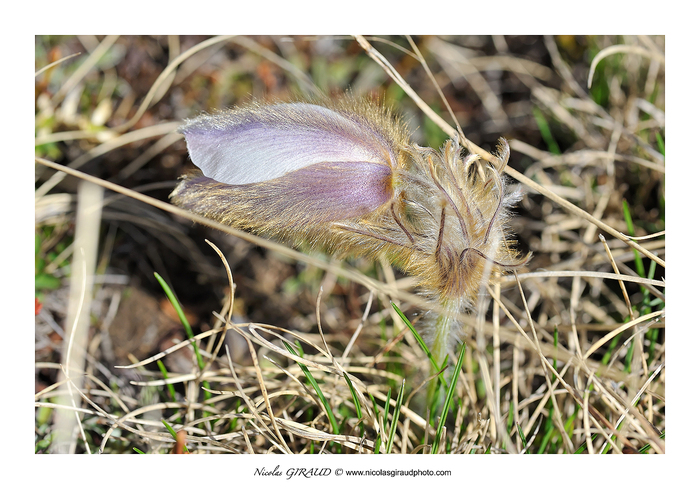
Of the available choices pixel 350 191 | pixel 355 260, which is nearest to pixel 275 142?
pixel 350 191

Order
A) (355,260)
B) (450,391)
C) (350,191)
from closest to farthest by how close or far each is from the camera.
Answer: (350,191), (450,391), (355,260)

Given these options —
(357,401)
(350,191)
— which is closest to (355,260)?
(357,401)

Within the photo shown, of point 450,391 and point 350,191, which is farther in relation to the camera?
point 450,391

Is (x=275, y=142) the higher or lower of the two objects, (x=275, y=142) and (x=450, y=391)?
the higher

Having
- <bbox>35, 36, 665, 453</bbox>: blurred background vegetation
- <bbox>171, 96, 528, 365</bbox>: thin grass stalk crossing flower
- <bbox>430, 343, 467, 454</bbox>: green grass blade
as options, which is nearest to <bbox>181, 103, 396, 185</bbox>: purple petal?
<bbox>171, 96, 528, 365</bbox>: thin grass stalk crossing flower

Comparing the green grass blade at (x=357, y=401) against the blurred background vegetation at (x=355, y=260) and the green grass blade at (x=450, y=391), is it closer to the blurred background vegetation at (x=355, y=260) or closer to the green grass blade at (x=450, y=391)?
the blurred background vegetation at (x=355, y=260)

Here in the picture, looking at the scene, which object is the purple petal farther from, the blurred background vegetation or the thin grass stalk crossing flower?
the blurred background vegetation

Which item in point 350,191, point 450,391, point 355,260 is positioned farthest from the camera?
point 355,260

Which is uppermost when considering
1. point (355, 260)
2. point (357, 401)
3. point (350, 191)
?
point (350, 191)

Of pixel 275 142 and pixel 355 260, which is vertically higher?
pixel 275 142

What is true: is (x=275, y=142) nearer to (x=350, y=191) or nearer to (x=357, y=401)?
(x=350, y=191)
